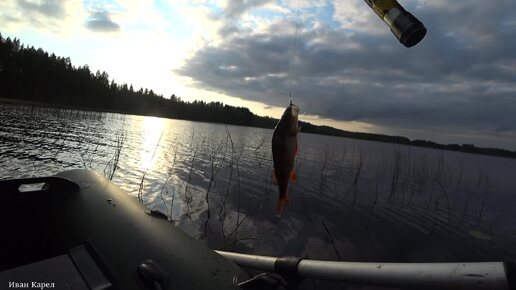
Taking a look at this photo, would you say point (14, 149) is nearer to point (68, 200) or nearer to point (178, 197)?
point (178, 197)

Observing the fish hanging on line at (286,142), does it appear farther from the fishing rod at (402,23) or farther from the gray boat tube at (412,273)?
the gray boat tube at (412,273)

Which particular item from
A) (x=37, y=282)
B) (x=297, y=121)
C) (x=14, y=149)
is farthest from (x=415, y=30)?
(x=14, y=149)

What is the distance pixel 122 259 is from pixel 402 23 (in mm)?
3099

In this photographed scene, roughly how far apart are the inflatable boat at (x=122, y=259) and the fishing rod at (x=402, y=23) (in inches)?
54.6

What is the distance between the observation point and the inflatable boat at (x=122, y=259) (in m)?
2.15

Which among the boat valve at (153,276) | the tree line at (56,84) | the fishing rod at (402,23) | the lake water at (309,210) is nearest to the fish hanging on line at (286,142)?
the fishing rod at (402,23)

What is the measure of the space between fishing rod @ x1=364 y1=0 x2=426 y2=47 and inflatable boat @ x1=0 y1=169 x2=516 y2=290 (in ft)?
4.55

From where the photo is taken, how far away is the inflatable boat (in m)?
2.15

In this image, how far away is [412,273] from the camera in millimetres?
2096

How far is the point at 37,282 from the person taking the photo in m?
2.44

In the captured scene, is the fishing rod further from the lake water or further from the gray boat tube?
the lake water

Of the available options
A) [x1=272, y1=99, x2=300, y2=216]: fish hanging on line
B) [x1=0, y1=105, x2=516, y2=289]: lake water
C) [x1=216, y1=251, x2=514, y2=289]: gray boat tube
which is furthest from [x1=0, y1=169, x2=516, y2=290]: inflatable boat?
[x1=0, y1=105, x2=516, y2=289]: lake water

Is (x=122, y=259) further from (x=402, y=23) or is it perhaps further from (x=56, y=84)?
(x=56, y=84)

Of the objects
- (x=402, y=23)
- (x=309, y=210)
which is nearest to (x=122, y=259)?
(x=402, y=23)
